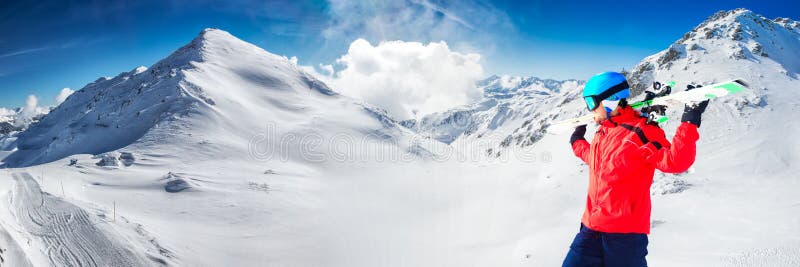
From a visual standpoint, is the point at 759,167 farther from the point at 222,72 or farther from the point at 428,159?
the point at 222,72

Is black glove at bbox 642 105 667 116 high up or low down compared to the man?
up

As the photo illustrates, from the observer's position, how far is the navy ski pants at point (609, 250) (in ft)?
15.3

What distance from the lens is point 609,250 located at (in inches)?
187

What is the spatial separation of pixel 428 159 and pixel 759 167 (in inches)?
2655

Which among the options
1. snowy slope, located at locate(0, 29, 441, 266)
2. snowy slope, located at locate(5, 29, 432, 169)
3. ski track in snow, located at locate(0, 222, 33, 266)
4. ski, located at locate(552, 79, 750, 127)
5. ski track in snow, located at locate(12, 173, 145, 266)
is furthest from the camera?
snowy slope, located at locate(5, 29, 432, 169)

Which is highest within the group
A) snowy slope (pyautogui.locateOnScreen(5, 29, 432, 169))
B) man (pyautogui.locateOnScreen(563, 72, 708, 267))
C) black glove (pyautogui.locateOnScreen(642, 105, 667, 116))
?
snowy slope (pyautogui.locateOnScreen(5, 29, 432, 169))

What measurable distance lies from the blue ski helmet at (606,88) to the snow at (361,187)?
Result: 176 centimetres

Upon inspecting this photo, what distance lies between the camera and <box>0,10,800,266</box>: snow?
18.9 meters

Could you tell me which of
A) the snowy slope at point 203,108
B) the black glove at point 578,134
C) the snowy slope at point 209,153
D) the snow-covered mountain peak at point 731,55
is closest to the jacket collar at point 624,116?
the black glove at point 578,134

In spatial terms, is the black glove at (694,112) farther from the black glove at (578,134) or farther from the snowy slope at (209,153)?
the snowy slope at (209,153)

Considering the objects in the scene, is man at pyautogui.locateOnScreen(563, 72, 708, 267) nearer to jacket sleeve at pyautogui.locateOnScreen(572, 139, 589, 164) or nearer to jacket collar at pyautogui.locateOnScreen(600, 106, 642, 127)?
jacket collar at pyautogui.locateOnScreen(600, 106, 642, 127)

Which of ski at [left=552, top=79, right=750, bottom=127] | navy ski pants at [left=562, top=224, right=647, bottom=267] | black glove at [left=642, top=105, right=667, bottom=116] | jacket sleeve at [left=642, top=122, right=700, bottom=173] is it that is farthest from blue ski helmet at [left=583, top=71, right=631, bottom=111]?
navy ski pants at [left=562, top=224, right=647, bottom=267]

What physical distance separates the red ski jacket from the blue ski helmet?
0.77 feet

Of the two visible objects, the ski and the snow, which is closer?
the ski
